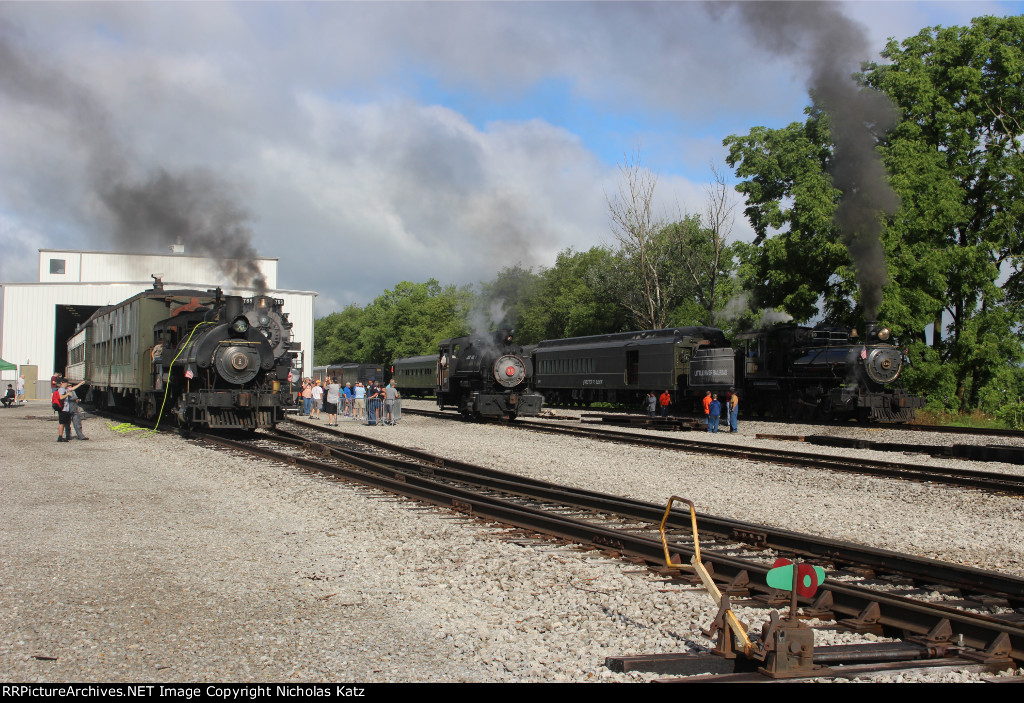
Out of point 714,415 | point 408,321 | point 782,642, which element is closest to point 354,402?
point 714,415

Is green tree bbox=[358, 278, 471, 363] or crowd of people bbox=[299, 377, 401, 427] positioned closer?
crowd of people bbox=[299, 377, 401, 427]

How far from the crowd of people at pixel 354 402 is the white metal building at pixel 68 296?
13676 millimetres

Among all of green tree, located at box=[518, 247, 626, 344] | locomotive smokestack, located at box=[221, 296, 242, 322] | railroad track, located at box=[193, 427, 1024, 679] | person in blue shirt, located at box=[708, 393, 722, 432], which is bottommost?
railroad track, located at box=[193, 427, 1024, 679]

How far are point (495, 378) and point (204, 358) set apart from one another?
32.0 ft

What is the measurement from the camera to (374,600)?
6055 millimetres

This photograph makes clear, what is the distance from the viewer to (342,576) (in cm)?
670

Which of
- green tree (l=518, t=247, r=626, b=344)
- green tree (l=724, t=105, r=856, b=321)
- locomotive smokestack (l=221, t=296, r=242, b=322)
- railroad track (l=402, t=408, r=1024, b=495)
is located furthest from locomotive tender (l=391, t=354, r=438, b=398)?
railroad track (l=402, t=408, r=1024, b=495)

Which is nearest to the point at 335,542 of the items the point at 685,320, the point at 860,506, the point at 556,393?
the point at 860,506

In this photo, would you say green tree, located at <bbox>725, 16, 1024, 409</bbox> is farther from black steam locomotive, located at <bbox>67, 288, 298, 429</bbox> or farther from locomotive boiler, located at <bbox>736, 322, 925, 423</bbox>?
black steam locomotive, located at <bbox>67, 288, 298, 429</bbox>

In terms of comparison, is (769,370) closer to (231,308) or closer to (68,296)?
(231,308)

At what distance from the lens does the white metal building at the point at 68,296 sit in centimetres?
4806

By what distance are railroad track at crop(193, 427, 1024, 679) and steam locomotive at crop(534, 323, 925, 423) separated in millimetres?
17214

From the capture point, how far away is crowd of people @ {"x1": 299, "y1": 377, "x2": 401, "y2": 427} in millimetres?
26250
